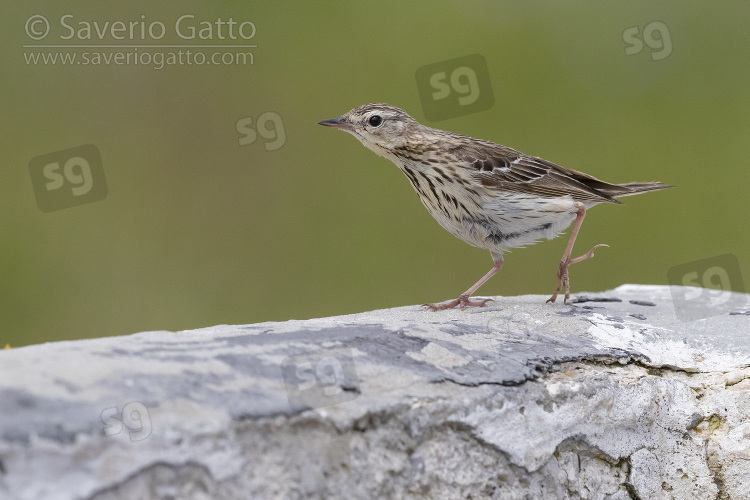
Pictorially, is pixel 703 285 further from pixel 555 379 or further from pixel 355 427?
pixel 355 427

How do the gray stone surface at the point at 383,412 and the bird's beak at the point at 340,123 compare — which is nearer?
the gray stone surface at the point at 383,412

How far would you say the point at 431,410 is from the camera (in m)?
2.67

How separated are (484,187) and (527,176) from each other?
0.36 meters

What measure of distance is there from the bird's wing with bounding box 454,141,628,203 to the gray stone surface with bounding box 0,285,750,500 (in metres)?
1.32

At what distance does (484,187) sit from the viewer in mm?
4965

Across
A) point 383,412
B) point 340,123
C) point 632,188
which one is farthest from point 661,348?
point 340,123

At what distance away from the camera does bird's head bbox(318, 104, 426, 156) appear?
534 cm

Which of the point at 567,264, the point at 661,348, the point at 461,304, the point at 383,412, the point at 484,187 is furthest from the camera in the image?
the point at 567,264

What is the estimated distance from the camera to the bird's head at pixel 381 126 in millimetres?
5340

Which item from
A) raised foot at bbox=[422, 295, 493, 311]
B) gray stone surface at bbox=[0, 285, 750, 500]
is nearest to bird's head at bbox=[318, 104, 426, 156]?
raised foot at bbox=[422, 295, 493, 311]

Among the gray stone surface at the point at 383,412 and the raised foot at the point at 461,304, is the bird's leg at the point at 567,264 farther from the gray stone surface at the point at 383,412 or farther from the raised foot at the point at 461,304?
the gray stone surface at the point at 383,412

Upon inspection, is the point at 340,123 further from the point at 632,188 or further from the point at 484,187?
the point at 632,188

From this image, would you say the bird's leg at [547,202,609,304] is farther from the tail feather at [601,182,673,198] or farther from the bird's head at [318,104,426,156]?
the bird's head at [318,104,426,156]

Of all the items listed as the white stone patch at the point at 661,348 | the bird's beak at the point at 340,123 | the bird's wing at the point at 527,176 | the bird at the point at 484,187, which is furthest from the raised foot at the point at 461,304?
the bird's beak at the point at 340,123
